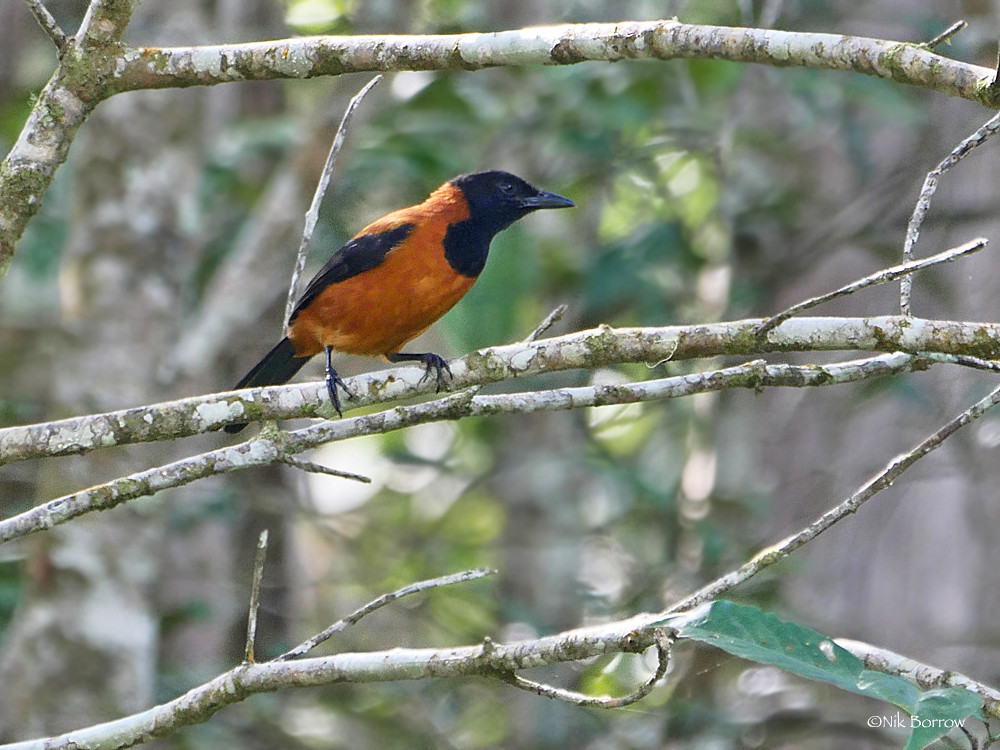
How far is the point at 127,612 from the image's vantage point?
5.25 meters

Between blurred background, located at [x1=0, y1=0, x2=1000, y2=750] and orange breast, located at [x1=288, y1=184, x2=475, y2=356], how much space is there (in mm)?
634

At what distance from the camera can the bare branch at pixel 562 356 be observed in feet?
8.16

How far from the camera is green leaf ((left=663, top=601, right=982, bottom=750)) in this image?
1827 millimetres

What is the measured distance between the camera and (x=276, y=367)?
4871 millimetres

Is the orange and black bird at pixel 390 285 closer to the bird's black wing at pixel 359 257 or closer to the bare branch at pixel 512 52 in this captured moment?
the bird's black wing at pixel 359 257

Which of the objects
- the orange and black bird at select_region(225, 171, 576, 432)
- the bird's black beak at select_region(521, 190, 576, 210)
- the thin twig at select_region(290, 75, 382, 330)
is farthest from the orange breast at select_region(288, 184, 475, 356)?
the thin twig at select_region(290, 75, 382, 330)

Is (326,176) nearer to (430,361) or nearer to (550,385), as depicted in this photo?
(430,361)

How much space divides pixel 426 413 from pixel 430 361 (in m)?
0.93

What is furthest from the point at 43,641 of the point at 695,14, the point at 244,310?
the point at 695,14

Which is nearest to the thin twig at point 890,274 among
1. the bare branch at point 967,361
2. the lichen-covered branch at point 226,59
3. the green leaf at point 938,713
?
the bare branch at point 967,361

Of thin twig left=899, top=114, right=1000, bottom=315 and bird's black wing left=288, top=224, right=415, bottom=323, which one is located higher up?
bird's black wing left=288, top=224, right=415, bottom=323

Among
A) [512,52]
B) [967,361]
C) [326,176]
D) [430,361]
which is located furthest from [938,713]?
[430,361]

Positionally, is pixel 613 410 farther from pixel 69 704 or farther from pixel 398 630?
pixel 69 704

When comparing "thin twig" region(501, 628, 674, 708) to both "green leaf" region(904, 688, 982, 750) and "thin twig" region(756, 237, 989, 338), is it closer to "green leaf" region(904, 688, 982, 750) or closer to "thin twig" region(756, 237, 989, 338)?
"green leaf" region(904, 688, 982, 750)
